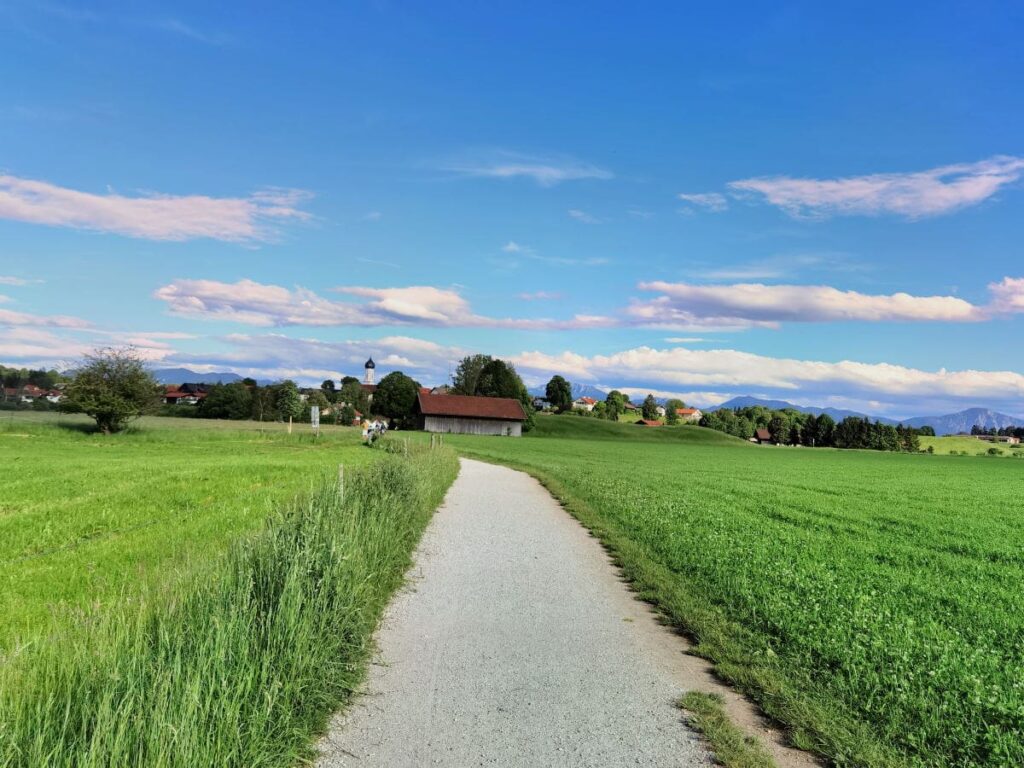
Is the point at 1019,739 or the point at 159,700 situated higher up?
the point at 159,700

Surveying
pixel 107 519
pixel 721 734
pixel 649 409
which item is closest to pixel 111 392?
pixel 107 519

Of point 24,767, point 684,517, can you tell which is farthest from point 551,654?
point 684,517

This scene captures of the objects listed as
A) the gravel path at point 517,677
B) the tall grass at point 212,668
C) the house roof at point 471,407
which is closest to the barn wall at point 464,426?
the house roof at point 471,407

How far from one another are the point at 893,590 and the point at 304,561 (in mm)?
7875

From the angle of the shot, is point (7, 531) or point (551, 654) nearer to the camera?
point (551, 654)

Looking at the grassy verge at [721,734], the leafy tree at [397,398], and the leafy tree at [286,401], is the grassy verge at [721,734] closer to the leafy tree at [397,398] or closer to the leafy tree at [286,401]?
the leafy tree at [397,398]

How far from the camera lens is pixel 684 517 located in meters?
15.4

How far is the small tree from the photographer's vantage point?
44.0m

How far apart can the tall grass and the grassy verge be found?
2.69 m

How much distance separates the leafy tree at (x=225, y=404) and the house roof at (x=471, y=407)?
31577 mm

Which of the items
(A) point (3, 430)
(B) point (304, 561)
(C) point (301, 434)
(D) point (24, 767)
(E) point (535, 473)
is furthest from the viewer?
(C) point (301, 434)

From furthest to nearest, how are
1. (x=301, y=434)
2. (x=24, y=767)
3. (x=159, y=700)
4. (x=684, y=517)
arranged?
(x=301, y=434) → (x=684, y=517) → (x=159, y=700) → (x=24, y=767)

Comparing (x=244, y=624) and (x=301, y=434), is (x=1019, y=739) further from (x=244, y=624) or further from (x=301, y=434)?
(x=301, y=434)

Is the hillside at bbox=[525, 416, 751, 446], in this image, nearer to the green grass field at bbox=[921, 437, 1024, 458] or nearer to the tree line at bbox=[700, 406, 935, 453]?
the tree line at bbox=[700, 406, 935, 453]
